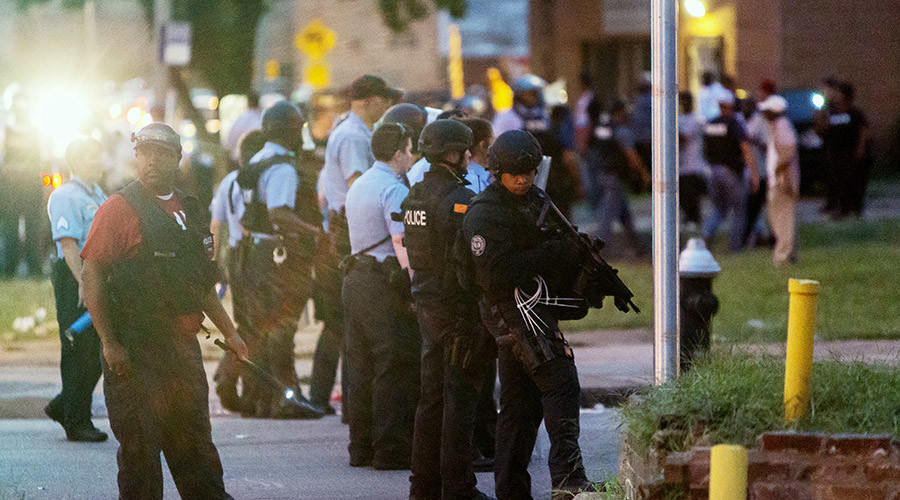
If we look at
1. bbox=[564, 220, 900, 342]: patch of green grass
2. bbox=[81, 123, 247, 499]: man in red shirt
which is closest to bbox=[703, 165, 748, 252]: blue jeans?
bbox=[564, 220, 900, 342]: patch of green grass

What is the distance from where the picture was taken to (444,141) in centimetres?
715

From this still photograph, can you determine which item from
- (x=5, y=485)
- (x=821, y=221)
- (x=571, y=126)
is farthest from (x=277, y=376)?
(x=821, y=221)

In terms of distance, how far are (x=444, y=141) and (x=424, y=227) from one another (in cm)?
45

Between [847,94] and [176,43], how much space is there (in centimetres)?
962

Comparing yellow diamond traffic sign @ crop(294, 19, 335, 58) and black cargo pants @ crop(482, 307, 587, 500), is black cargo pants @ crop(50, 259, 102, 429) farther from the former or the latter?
yellow diamond traffic sign @ crop(294, 19, 335, 58)

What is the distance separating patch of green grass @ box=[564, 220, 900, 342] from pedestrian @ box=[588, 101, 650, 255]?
0.82 meters

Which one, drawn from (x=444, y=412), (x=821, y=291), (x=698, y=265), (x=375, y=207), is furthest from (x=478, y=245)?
(x=821, y=291)

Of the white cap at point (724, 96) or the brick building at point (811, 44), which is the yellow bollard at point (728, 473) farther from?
the brick building at point (811, 44)

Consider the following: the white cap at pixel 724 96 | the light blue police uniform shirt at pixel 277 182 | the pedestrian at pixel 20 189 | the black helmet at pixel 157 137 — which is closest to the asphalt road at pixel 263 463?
the light blue police uniform shirt at pixel 277 182

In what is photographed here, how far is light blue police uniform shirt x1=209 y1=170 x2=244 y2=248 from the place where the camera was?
9.92 metres

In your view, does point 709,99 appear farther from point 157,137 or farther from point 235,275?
point 157,137

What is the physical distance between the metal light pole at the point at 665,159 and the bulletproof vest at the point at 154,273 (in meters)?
2.13

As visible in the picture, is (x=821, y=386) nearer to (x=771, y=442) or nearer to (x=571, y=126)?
(x=771, y=442)

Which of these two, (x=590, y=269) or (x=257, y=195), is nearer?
(x=590, y=269)
